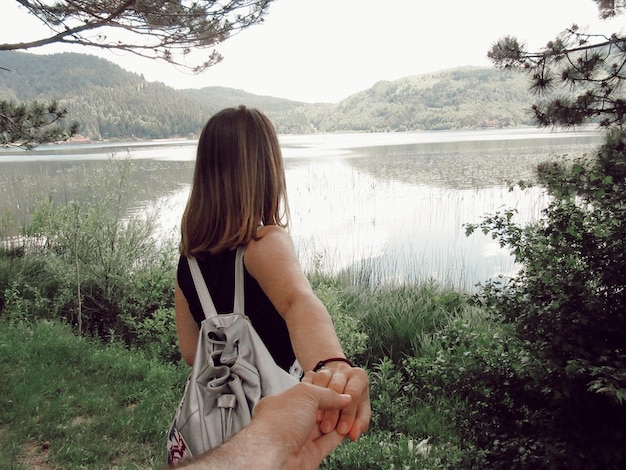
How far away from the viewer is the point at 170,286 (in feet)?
19.9

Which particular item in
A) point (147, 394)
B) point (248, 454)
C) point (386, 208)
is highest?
point (248, 454)

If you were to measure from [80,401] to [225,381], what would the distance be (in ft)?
9.89

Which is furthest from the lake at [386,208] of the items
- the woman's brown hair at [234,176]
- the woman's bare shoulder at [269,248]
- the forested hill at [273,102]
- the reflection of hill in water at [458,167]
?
the forested hill at [273,102]

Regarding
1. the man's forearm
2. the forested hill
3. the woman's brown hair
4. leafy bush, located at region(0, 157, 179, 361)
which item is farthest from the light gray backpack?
the forested hill

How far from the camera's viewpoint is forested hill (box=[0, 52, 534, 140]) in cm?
3872

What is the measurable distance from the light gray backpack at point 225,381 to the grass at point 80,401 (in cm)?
191

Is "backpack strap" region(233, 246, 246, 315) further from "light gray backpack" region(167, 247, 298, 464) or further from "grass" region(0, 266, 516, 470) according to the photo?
"grass" region(0, 266, 516, 470)

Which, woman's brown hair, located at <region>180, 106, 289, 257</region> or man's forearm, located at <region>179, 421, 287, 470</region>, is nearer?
man's forearm, located at <region>179, 421, 287, 470</region>

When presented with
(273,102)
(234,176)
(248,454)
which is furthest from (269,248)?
(273,102)

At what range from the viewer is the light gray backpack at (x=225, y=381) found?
109cm

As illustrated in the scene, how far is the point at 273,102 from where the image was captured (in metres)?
58.4

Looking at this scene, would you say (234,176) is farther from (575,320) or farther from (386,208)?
(386,208)

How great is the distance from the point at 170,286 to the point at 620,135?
4943mm

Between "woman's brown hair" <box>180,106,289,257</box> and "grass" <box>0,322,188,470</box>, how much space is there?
1987 mm
